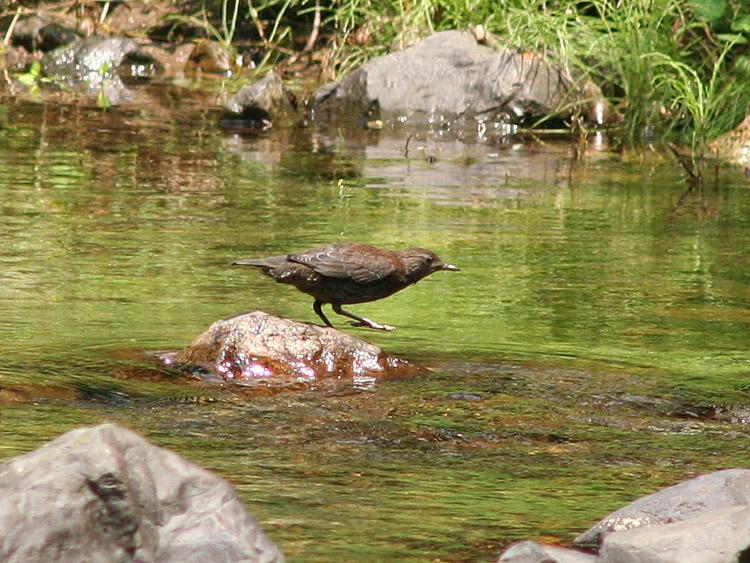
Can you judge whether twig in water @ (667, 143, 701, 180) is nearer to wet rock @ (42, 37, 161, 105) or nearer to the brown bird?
the brown bird

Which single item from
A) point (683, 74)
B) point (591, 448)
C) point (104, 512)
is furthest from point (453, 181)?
point (104, 512)

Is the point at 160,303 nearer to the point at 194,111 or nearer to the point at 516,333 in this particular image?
the point at 516,333

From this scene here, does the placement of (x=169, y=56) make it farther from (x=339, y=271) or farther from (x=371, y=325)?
(x=339, y=271)

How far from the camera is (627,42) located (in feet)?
48.0

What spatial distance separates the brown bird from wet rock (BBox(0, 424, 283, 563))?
3.14 m

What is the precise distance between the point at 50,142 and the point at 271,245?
4.63 metres

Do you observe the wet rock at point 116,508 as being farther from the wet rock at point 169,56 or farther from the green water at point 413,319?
the wet rock at point 169,56

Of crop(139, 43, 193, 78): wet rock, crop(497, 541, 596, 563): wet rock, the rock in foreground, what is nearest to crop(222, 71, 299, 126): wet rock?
crop(139, 43, 193, 78): wet rock

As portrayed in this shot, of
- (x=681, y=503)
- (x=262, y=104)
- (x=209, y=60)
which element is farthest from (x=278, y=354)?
(x=209, y=60)

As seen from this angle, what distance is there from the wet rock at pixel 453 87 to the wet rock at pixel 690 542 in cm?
1126

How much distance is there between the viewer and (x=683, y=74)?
13.9 meters

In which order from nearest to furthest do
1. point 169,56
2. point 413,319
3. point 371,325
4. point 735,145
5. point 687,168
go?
point 371,325 < point 413,319 < point 687,168 < point 735,145 < point 169,56

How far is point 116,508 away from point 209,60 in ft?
51.2

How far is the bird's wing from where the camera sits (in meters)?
6.77
